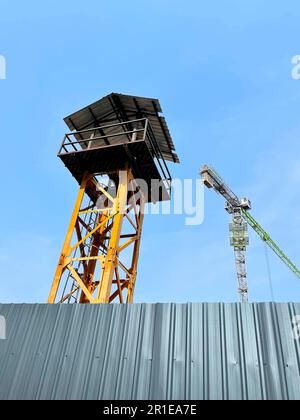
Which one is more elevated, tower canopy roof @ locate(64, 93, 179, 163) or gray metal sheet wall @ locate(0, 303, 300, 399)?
tower canopy roof @ locate(64, 93, 179, 163)

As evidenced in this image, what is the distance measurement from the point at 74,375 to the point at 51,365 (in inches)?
23.8

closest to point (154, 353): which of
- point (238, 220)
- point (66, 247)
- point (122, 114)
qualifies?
point (66, 247)

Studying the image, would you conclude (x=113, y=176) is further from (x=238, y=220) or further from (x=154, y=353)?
(x=238, y=220)

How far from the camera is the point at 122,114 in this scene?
53.3 ft

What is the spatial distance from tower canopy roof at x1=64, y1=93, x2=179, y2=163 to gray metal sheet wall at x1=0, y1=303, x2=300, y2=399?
1069 centimetres

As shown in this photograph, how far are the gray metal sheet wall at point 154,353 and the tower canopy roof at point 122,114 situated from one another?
1069 centimetres

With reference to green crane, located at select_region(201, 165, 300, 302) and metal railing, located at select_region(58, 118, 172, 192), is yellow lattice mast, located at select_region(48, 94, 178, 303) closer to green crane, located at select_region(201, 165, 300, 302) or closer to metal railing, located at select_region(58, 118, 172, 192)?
metal railing, located at select_region(58, 118, 172, 192)

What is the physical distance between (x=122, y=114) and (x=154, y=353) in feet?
40.5

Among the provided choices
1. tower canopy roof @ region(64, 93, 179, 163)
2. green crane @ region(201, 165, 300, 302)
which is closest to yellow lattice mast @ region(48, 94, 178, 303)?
tower canopy roof @ region(64, 93, 179, 163)

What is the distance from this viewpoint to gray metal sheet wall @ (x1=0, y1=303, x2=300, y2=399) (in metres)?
6.09

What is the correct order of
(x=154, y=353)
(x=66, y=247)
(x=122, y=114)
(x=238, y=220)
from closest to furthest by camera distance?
(x=154, y=353) < (x=66, y=247) < (x=122, y=114) < (x=238, y=220)

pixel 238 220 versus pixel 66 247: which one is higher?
pixel 238 220

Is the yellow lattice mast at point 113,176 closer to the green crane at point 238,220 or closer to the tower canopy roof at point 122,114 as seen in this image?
the tower canopy roof at point 122,114
